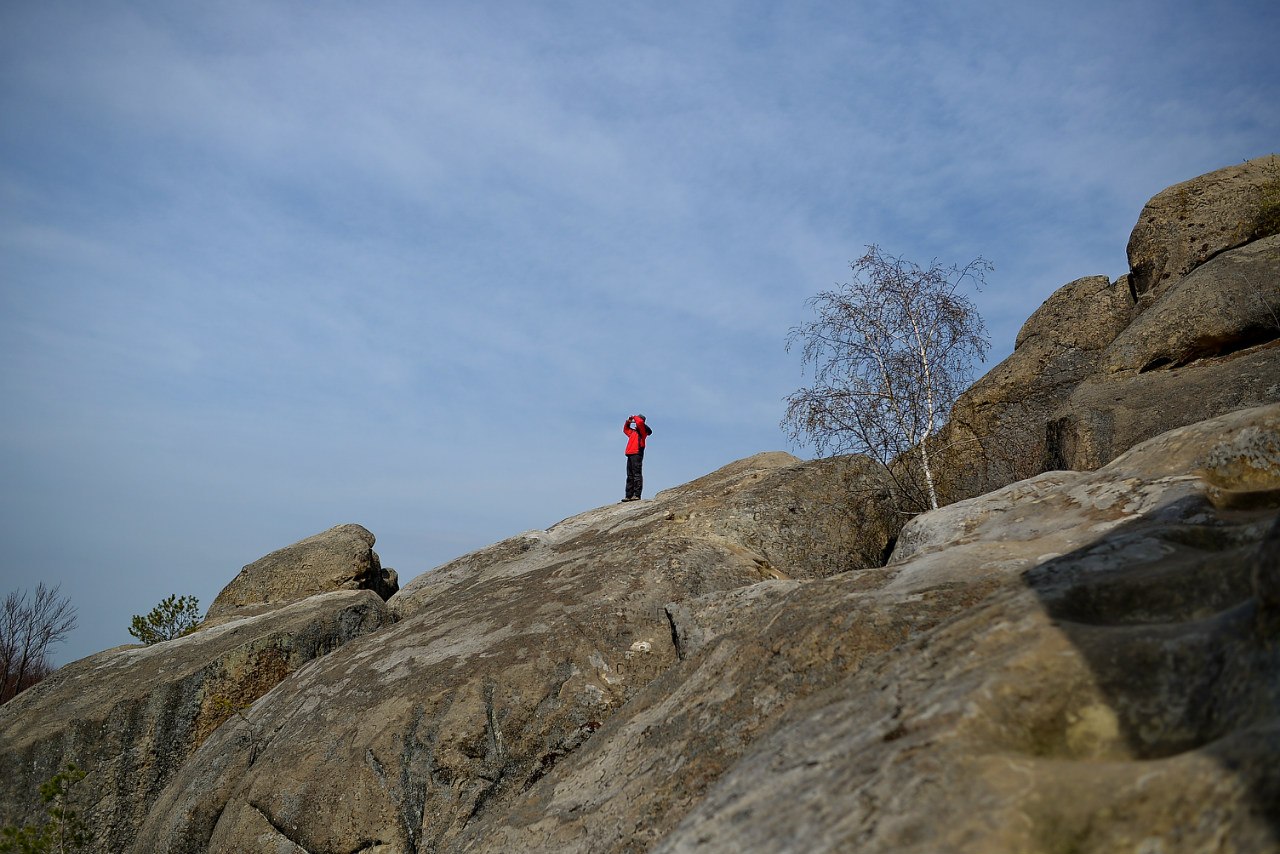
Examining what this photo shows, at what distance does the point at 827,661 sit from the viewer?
19.5ft

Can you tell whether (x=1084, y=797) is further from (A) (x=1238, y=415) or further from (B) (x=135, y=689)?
(B) (x=135, y=689)

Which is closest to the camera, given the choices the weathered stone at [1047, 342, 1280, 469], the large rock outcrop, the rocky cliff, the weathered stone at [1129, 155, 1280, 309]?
the rocky cliff

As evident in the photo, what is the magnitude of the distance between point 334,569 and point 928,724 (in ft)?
58.5

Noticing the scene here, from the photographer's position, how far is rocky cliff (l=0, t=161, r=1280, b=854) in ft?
11.2

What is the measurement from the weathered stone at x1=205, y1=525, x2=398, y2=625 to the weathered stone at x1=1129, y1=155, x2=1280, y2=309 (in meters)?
17.5

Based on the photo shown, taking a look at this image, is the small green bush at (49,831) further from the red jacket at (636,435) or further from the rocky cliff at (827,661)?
the red jacket at (636,435)

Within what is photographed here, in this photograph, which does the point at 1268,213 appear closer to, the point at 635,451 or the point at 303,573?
the point at 635,451

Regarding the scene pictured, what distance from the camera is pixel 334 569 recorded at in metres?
19.7

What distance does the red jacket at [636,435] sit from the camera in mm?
21109

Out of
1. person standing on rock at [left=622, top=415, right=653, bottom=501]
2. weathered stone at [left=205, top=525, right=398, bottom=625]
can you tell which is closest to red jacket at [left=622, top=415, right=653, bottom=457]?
person standing on rock at [left=622, top=415, right=653, bottom=501]

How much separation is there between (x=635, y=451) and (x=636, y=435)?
0.39 meters

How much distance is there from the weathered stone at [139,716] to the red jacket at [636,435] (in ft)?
27.2

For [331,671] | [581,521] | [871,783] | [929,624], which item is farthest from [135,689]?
[871,783]

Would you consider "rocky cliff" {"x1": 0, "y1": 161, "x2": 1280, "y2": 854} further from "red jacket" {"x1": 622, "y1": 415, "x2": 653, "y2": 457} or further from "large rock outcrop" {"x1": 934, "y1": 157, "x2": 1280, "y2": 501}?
"red jacket" {"x1": 622, "y1": 415, "x2": 653, "y2": 457}
